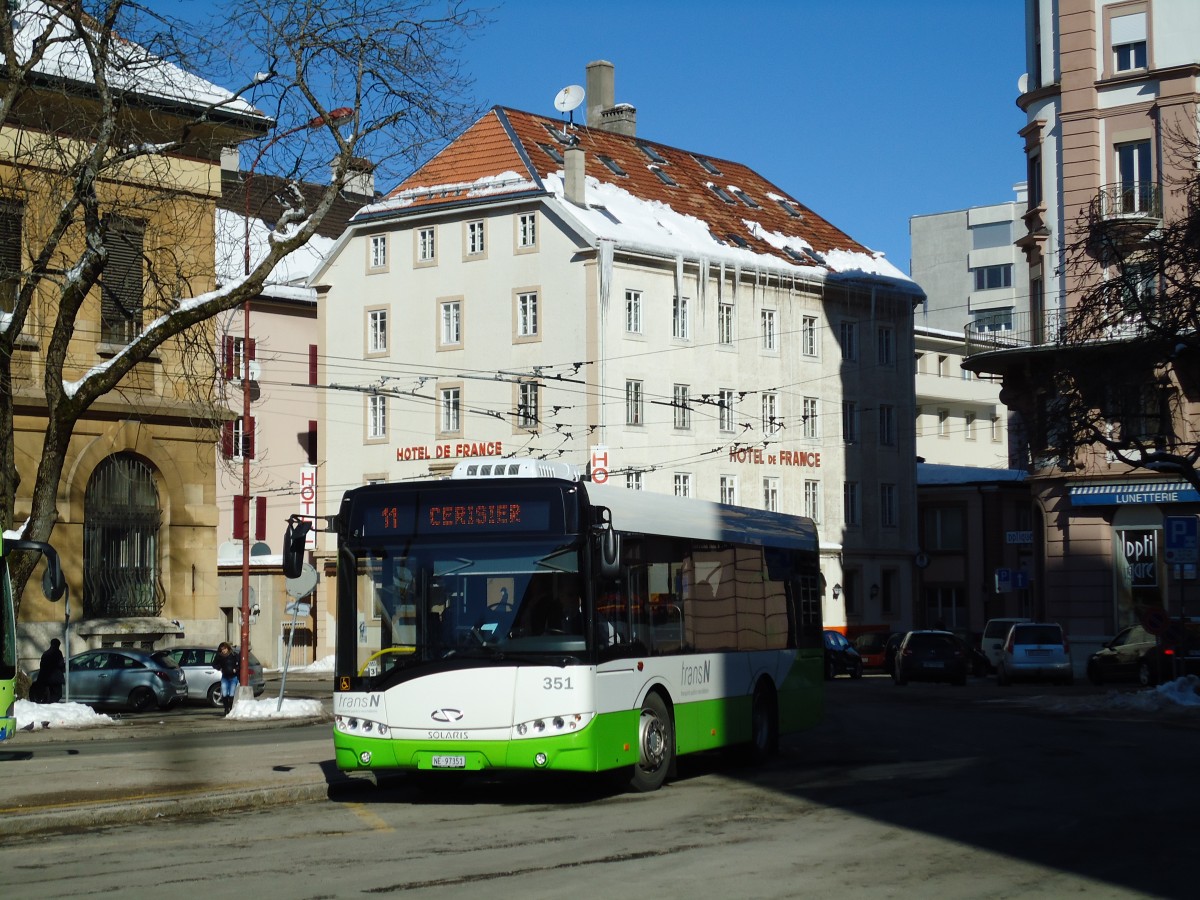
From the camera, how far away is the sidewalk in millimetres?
14711

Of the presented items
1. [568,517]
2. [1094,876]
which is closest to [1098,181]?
[568,517]

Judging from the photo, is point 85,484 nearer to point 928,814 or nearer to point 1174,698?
point 1174,698

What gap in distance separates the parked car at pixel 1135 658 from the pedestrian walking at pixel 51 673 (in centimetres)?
2241

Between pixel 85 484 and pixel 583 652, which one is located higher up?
pixel 85 484

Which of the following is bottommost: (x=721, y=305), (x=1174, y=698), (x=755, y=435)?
(x=1174, y=698)

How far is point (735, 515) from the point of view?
768 inches

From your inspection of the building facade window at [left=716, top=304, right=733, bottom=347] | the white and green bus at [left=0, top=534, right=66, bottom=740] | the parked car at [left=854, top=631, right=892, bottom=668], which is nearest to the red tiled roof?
the building facade window at [left=716, top=304, right=733, bottom=347]

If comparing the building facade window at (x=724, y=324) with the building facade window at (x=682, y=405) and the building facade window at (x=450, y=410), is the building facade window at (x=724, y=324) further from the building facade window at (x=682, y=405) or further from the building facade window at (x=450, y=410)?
the building facade window at (x=450, y=410)

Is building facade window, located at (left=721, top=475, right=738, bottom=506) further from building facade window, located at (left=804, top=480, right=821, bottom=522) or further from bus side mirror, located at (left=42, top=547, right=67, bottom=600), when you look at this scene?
bus side mirror, located at (left=42, top=547, right=67, bottom=600)

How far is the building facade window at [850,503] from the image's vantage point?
68375 mm

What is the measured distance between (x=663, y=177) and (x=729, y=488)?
1264cm

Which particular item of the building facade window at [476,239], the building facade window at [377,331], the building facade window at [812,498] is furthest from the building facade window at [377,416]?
the building facade window at [812,498]

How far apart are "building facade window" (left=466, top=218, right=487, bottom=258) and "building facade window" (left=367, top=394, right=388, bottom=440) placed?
639 cm

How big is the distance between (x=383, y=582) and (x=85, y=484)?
19.7 metres
